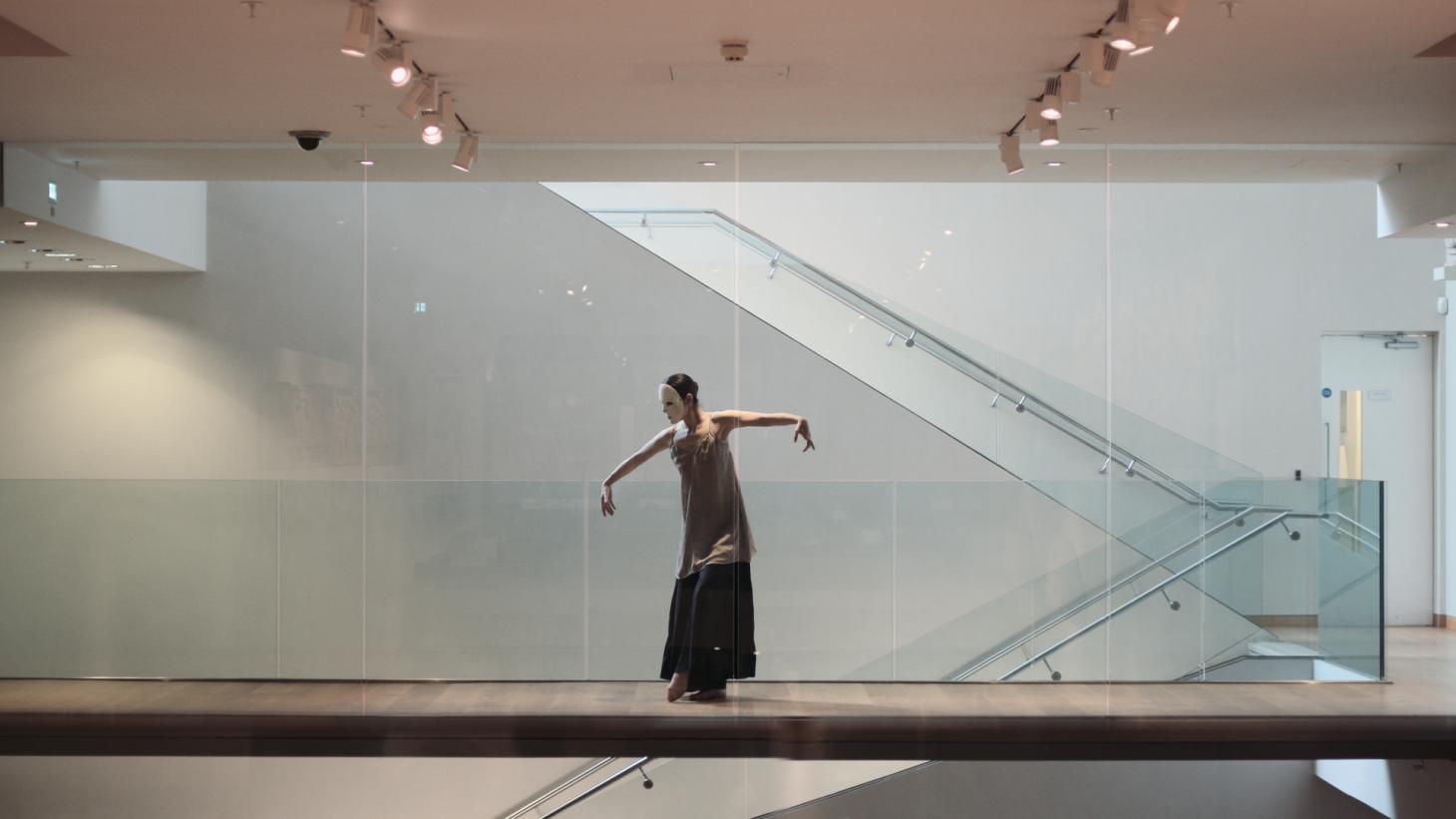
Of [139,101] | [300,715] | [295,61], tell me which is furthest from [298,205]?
[300,715]

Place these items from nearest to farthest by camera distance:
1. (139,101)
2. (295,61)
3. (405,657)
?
(295,61), (139,101), (405,657)

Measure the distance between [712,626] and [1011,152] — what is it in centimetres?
256

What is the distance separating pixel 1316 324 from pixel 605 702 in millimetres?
3782

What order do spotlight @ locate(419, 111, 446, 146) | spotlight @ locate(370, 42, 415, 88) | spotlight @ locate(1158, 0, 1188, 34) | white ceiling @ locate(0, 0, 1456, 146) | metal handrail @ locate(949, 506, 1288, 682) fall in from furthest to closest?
1. metal handrail @ locate(949, 506, 1288, 682)
2. spotlight @ locate(419, 111, 446, 146)
3. spotlight @ locate(370, 42, 415, 88)
4. white ceiling @ locate(0, 0, 1456, 146)
5. spotlight @ locate(1158, 0, 1188, 34)

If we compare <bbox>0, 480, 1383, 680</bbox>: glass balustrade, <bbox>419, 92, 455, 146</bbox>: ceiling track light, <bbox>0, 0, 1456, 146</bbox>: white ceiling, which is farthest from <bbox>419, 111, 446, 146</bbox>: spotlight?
<bbox>0, 480, 1383, 680</bbox>: glass balustrade

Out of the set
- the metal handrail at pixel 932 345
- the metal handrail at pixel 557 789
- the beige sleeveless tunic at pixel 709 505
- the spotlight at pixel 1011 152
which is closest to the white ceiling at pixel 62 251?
the metal handrail at pixel 932 345

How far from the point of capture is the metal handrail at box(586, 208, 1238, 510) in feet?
18.2

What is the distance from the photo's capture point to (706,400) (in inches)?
219

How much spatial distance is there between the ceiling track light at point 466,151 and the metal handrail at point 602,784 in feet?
8.96

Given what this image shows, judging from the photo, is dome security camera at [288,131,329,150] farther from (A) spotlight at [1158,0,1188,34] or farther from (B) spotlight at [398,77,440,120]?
(A) spotlight at [1158,0,1188,34]

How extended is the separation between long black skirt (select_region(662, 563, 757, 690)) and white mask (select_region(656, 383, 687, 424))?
72 cm

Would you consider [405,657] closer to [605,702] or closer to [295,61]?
[605,702]

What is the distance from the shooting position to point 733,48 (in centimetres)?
418

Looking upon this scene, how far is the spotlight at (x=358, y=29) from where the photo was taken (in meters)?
3.66
